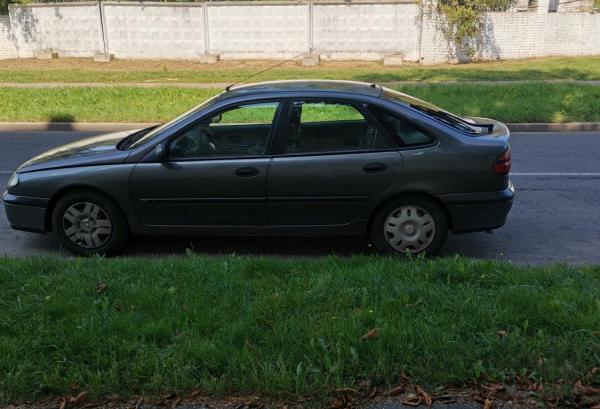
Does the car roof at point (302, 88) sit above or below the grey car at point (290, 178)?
above

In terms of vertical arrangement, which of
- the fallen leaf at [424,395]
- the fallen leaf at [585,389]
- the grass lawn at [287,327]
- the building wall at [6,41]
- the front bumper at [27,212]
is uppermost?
the building wall at [6,41]

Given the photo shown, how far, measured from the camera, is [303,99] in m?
5.14

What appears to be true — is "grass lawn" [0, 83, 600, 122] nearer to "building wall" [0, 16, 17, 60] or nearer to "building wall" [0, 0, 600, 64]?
"building wall" [0, 0, 600, 64]

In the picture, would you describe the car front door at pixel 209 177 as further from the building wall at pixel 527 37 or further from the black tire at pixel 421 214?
the building wall at pixel 527 37

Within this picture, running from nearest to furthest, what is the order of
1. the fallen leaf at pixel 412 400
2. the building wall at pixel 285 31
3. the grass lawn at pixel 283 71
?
the fallen leaf at pixel 412 400, the grass lawn at pixel 283 71, the building wall at pixel 285 31

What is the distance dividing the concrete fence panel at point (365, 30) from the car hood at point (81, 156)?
19231mm

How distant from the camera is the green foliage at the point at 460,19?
22.7 m

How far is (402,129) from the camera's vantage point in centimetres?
505

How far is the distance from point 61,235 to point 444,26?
2080 centimetres

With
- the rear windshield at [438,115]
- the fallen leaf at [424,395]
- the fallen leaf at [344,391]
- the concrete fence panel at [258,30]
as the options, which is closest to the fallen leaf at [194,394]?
the fallen leaf at [344,391]

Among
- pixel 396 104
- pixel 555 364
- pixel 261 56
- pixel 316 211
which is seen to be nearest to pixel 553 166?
pixel 396 104

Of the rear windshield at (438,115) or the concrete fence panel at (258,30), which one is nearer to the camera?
the rear windshield at (438,115)

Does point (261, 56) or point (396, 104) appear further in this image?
point (261, 56)

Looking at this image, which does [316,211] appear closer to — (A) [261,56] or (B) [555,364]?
(B) [555,364]
